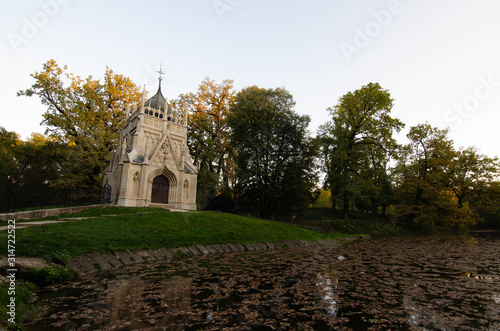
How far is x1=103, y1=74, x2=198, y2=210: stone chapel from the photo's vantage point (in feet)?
69.0

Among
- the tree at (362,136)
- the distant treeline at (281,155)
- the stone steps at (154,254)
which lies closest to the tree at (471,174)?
the distant treeline at (281,155)

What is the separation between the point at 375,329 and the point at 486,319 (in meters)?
1.78

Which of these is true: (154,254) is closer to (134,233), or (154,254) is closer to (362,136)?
(134,233)

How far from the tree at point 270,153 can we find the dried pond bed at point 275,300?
2284 cm

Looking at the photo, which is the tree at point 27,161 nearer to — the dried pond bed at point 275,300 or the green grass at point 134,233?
the green grass at point 134,233

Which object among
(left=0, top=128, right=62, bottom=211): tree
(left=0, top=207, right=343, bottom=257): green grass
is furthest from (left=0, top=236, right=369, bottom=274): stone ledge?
(left=0, top=128, right=62, bottom=211): tree

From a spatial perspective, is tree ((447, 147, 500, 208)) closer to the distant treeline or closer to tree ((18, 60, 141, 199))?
the distant treeline

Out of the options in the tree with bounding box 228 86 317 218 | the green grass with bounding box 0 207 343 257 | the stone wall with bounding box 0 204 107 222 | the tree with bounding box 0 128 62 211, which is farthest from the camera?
the tree with bounding box 0 128 62 211

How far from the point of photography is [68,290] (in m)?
5.57

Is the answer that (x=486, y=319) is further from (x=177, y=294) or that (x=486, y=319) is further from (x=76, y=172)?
(x=76, y=172)

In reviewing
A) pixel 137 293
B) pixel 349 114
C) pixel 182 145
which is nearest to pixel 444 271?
pixel 137 293

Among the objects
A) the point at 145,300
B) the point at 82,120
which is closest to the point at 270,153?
the point at 82,120

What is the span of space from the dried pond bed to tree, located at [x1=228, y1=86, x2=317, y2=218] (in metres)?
22.8

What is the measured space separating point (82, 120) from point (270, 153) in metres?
20.9
